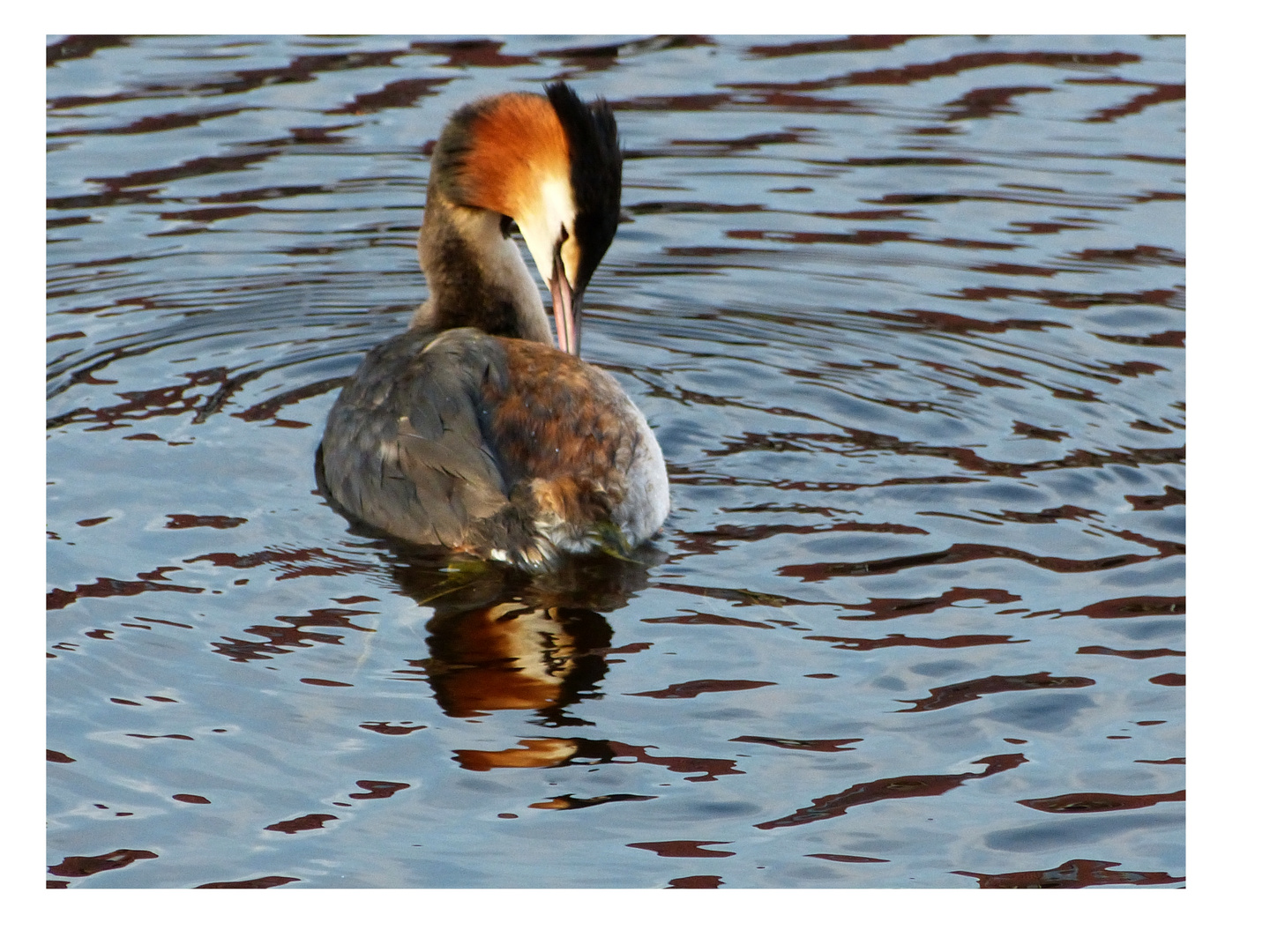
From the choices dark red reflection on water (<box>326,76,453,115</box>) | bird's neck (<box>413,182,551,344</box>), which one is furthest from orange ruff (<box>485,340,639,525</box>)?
dark red reflection on water (<box>326,76,453,115</box>)

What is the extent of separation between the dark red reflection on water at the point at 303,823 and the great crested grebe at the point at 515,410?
58.6 inches

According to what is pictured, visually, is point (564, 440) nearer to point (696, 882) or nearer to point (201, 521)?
point (201, 521)

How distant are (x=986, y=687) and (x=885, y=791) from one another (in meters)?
0.63

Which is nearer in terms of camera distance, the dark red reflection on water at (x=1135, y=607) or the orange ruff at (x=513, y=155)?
the dark red reflection on water at (x=1135, y=607)

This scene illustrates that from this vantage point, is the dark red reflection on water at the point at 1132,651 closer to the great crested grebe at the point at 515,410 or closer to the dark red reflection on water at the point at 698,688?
the dark red reflection on water at the point at 698,688

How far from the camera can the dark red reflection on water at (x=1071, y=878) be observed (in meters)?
3.99

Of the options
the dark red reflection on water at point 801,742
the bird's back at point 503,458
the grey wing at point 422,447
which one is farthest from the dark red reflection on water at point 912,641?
the grey wing at point 422,447

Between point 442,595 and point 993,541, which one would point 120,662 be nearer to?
point 442,595

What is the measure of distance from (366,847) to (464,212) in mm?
3293

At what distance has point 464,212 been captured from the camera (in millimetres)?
6746

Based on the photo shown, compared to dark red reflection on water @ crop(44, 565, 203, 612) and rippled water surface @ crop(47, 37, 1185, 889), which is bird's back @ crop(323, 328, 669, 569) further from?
dark red reflection on water @ crop(44, 565, 203, 612)

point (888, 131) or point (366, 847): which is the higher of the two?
Answer: point (888, 131)

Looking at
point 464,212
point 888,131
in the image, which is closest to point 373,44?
point 888,131

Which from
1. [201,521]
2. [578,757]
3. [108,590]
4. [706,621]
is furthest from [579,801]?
[201,521]
